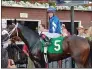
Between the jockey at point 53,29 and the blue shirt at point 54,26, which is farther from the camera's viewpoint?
the blue shirt at point 54,26

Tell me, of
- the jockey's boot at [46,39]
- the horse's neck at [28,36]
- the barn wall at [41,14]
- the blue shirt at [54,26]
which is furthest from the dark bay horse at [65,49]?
the barn wall at [41,14]

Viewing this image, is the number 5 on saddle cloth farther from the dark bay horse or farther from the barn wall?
the barn wall

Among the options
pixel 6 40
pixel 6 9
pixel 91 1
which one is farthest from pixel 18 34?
pixel 6 9

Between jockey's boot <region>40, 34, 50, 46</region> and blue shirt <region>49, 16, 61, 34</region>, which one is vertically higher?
blue shirt <region>49, 16, 61, 34</region>

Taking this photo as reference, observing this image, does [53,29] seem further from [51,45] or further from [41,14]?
[41,14]

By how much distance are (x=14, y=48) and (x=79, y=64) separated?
1.58 metres

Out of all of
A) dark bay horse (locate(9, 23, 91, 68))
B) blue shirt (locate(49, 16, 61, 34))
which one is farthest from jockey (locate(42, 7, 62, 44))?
dark bay horse (locate(9, 23, 91, 68))

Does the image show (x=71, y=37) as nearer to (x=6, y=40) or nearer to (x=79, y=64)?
(x=79, y=64)

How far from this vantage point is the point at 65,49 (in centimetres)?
667

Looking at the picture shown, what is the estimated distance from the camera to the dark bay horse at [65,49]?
6617 mm

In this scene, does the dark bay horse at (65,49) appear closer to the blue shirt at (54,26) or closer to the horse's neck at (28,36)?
the horse's neck at (28,36)

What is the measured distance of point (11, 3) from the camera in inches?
376

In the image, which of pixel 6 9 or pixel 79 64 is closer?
pixel 79 64

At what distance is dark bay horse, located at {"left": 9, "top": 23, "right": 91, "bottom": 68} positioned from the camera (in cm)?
662
